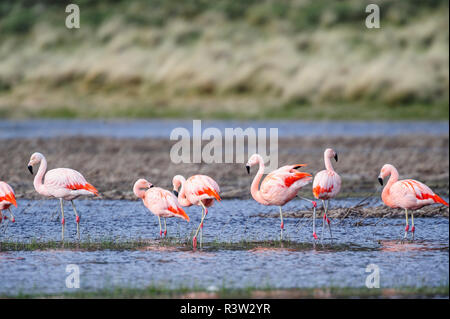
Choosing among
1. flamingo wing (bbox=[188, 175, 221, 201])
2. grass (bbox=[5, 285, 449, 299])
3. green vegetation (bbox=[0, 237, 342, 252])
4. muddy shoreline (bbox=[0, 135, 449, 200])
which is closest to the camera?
grass (bbox=[5, 285, 449, 299])

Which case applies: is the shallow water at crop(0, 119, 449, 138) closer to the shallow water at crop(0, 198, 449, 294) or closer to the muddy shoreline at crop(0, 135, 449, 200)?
the muddy shoreline at crop(0, 135, 449, 200)

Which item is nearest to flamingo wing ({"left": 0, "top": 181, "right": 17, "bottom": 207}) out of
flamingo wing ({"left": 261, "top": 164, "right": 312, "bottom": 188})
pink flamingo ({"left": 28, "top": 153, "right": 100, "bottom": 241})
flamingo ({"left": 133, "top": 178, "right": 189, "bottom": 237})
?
pink flamingo ({"left": 28, "top": 153, "right": 100, "bottom": 241})

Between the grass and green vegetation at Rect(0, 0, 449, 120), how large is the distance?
23.4 meters

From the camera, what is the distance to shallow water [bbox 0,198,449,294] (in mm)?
8195

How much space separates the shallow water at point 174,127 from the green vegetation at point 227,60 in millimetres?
2171

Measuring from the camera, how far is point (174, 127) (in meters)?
28.5

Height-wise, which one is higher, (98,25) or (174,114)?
(98,25)

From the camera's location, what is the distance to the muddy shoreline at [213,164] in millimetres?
14586

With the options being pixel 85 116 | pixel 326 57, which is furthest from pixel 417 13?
pixel 85 116

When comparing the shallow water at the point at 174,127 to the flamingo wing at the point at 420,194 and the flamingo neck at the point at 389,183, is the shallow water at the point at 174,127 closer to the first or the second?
the flamingo neck at the point at 389,183

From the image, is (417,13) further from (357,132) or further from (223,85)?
(357,132)

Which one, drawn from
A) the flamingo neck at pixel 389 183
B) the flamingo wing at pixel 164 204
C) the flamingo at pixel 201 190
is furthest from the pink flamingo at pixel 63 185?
the flamingo neck at pixel 389 183
